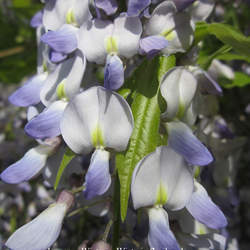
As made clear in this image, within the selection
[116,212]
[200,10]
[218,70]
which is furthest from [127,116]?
[218,70]

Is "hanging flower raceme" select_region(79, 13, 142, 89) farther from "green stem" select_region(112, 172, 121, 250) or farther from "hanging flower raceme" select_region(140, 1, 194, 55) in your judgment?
"green stem" select_region(112, 172, 121, 250)

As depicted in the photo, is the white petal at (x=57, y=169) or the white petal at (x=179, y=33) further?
the white petal at (x=57, y=169)

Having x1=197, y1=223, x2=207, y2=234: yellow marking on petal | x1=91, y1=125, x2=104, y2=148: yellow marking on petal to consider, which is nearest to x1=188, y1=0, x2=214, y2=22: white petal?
x1=91, y1=125, x2=104, y2=148: yellow marking on petal

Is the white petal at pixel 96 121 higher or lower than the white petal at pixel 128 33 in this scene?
lower

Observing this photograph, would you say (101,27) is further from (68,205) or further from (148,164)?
(68,205)

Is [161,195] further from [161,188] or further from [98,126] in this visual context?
[98,126]

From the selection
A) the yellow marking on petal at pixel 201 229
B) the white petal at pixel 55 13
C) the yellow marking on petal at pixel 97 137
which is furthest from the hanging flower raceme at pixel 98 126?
the yellow marking on petal at pixel 201 229

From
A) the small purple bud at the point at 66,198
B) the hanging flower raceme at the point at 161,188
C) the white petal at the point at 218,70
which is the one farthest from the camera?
the white petal at the point at 218,70

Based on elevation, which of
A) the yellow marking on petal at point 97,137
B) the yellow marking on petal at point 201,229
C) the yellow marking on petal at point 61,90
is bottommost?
the yellow marking on petal at point 201,229

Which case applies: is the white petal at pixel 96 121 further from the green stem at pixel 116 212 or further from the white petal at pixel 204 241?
the white petal at pixel 204 241
